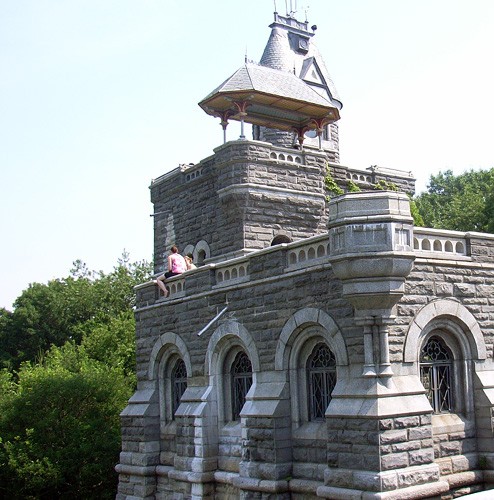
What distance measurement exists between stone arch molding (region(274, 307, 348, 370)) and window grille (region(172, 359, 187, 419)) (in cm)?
454

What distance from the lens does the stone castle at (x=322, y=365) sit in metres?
11.5

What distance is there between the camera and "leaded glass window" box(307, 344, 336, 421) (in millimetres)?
12984

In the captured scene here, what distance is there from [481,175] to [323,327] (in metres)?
35.6

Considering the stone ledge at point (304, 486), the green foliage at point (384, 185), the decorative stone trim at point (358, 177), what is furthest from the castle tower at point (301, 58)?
the stone ledge at point (304, 486)

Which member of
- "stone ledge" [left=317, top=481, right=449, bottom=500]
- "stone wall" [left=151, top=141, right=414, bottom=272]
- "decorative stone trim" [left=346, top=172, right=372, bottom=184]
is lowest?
"stone ledge" [left=317, top=481, right=449, bottom=500]

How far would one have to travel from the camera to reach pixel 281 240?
2022 cm

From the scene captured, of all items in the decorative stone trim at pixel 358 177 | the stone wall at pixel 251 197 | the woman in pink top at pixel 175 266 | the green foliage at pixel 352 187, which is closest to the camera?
the woman in pink top at pixel 175 266

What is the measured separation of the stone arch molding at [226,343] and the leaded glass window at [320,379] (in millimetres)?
1197

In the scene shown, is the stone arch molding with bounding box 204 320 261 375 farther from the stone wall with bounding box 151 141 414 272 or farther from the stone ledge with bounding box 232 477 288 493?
the stone wall with bounding box 151 141 414 272

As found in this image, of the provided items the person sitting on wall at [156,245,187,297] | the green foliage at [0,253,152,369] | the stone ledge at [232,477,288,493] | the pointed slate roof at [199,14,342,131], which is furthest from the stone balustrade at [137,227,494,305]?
the green foliage at [0,253,152,369]

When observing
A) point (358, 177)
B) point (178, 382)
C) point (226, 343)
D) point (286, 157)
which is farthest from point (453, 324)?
point (358, 177)

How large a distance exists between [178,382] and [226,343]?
113 inches

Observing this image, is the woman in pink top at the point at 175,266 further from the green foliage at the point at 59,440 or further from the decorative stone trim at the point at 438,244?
the decorative stone trim at the point at 438,244

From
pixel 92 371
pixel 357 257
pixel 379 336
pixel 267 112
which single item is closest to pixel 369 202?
pixel 357 257
